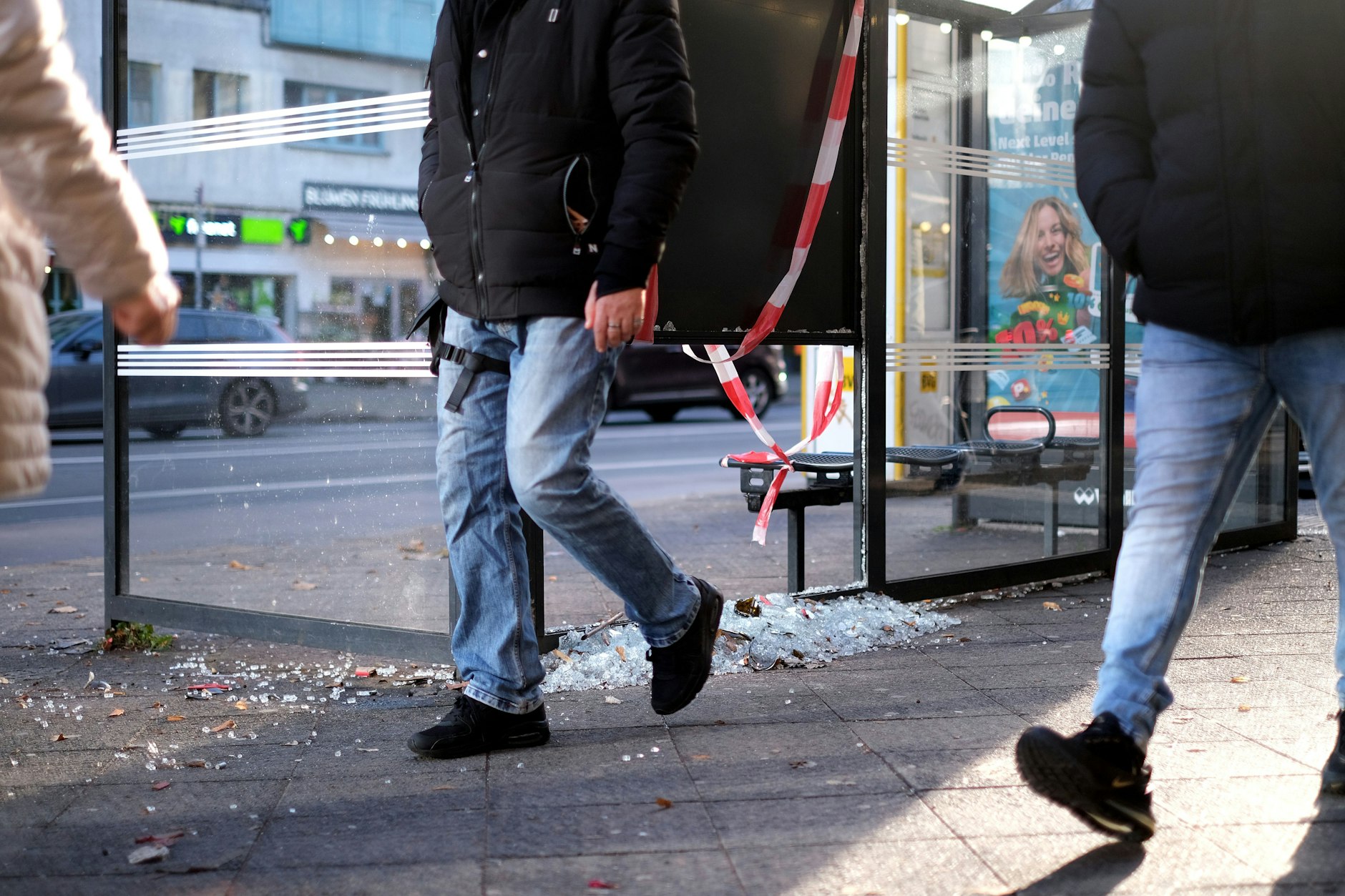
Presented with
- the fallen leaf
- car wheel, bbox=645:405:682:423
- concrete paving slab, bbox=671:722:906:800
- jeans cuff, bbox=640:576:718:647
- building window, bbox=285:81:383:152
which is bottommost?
the fallen leaf

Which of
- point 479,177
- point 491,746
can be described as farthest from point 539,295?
point 491,746

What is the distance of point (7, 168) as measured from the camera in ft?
6.57

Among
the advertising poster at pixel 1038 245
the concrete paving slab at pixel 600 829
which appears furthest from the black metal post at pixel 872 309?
the concrete paving slab at pixel 600 829

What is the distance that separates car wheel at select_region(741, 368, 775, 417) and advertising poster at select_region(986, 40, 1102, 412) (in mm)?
16630

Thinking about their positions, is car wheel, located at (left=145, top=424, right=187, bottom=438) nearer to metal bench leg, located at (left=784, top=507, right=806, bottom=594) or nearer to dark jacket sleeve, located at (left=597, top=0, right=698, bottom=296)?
metal bench leg, located at (left=784, top=507, right=806, bottom=594)

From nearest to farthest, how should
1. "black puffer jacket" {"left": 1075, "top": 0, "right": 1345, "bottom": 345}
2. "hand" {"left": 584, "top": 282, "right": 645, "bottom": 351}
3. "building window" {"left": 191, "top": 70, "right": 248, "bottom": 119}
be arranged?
"black puffer jacket" {"left": 1075, "top": 0, "right": 1345, "bottom": 345} → "hand" {"left": 584, "top": 282, "right": 645, "bottom": 351} → "building window" {"left": 191, "top": 70, "right": 248, "bottom": 119}

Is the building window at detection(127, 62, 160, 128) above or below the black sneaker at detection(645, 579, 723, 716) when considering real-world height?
above

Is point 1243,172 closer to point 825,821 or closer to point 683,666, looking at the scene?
point 825,821

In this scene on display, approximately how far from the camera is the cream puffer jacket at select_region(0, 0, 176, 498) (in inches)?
77.0

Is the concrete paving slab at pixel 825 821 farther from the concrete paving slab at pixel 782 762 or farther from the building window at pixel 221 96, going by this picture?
the building window at pixel 221 96

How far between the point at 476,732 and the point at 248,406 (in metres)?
1.95

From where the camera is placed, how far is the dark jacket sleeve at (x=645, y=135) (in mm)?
3070

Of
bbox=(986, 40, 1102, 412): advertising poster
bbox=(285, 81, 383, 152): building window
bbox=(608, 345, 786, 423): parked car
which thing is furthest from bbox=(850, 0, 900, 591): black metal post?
bbox=(608, 345, 786, 423): parked car

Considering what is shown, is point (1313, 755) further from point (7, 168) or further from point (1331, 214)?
point (7, 168)
